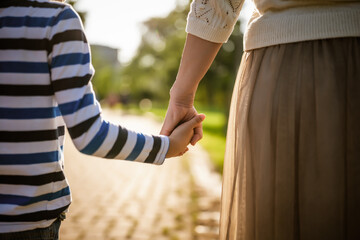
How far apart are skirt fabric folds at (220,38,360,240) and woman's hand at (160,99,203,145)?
1.34 feet

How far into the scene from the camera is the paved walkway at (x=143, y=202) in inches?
154

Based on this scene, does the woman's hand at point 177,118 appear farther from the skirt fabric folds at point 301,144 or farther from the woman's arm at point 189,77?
the skirt fabric folds at point 301,144

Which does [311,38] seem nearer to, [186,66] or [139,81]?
[186,66]

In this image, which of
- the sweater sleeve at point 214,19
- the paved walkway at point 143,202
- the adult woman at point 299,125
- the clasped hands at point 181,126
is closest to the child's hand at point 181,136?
the clasped hands at point 181,126

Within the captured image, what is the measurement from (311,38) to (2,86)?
3.51ft

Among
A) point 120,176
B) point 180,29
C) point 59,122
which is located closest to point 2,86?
point 59,122

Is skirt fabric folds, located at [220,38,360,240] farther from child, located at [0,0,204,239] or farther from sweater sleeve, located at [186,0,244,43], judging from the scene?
child, located at [0,0,204,239]

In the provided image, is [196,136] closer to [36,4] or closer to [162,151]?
[162,151]

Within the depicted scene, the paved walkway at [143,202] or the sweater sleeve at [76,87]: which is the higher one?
the sweater sleeve at [76,87]

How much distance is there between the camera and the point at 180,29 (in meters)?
22.7

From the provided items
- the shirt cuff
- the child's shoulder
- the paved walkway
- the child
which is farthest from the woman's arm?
the paved walkway

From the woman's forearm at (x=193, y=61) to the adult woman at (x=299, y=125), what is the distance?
0.88 ft

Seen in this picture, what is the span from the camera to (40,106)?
1.27m

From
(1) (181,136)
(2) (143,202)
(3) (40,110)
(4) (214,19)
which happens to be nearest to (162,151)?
(1) (181,136)
